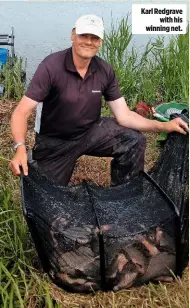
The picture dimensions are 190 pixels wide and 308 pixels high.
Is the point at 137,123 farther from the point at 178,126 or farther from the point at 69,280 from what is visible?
the point at 69,280

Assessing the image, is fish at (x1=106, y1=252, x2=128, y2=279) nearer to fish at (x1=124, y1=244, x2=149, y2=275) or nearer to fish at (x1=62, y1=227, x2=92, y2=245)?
fish at (x1=124, y1=244, x2=149, y2=275)

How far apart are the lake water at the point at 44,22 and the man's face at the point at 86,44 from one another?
Answer: 3530 mm

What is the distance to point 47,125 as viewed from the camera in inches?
131

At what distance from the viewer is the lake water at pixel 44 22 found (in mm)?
6837

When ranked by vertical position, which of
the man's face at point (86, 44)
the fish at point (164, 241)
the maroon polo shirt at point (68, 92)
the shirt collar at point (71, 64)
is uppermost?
the man's face at point (86, 44)

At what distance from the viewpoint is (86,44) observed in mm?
3070

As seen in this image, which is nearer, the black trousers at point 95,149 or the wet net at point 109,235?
the wet net at point 109,235

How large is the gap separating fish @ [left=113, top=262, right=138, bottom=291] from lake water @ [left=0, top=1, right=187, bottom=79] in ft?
14.5

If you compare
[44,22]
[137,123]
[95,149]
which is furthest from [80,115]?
[44,22]

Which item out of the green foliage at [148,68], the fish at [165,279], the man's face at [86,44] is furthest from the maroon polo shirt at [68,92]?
the green foliage at [148,68]

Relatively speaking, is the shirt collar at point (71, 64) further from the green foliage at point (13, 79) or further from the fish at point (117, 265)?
the green foliage at point (13, 79)

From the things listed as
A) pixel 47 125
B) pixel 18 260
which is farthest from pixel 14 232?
pixel 47 125

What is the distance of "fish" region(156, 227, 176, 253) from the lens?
256 cm

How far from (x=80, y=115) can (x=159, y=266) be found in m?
1.12
